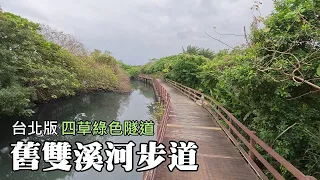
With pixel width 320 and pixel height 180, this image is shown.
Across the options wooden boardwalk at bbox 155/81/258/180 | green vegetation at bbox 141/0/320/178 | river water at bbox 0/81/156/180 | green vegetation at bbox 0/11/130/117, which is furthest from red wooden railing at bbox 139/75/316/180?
green vegetation at bbox 0/11/130/117

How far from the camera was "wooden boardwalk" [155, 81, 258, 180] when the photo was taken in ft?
14.9

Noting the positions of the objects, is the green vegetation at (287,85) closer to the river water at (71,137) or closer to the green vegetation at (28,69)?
the river water at (71,137)

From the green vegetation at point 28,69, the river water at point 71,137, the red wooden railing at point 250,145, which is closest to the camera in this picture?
the red wooden railing at point 250,145

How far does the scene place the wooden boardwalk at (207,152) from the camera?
4.53m

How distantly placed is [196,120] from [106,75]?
1746 cm

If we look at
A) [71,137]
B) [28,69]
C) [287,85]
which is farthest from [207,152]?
[28,69]

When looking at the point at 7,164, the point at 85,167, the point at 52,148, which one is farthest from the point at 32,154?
the point at 7,164

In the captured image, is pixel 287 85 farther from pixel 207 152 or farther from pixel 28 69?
pixel 28 69

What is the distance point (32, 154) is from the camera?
5.25 meters

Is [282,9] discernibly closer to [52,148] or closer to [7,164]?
[52,148]

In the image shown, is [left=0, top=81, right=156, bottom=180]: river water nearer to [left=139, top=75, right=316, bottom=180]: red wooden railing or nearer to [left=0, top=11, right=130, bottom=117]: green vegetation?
[left=0, top=11, right=130, bottom=117]: green vegetation

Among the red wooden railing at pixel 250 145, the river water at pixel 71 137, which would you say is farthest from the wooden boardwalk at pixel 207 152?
the river water at pixel 71 137

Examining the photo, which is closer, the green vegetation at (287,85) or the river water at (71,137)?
the green vegetation at (287,85)

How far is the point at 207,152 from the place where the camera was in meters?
5.88
